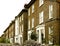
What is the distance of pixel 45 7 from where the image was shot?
36812mm

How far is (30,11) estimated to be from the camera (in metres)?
48.3

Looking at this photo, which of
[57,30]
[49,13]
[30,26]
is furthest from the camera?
[30,26]

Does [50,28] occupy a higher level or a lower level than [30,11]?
lower

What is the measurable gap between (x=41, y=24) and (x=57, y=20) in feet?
16.9

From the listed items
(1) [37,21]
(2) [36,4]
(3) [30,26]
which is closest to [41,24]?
(1) [37,21]

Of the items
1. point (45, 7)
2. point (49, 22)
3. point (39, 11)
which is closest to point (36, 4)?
point (39, 11)

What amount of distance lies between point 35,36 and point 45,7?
204 inches

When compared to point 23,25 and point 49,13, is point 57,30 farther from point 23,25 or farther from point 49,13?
point 23,25

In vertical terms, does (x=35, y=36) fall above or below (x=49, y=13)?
below

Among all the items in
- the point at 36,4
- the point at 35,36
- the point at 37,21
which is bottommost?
the point at 35,36

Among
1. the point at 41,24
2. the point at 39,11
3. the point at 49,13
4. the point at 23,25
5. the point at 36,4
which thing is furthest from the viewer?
the point at 23,25

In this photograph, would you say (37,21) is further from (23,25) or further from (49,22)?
(23,25)

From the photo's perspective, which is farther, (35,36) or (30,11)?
(30,11)

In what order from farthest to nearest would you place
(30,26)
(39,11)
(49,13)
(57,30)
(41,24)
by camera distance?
1. (30,26)
2. (39,11)
3. (41,24)
4. (49,13)
5. (57,30)
